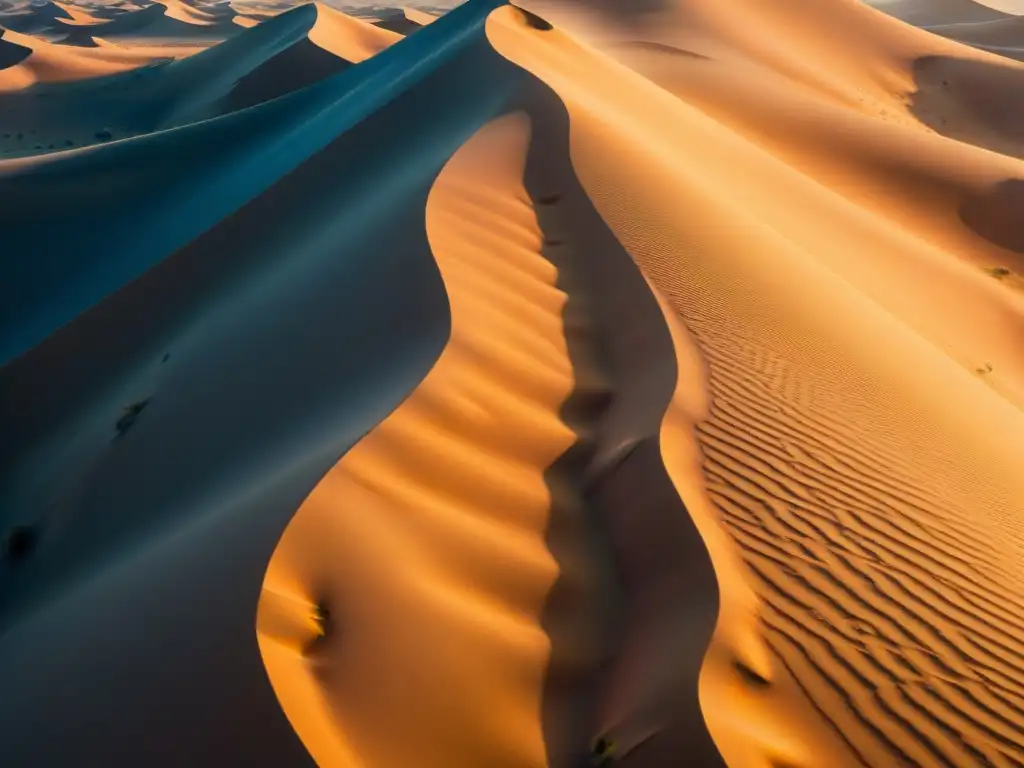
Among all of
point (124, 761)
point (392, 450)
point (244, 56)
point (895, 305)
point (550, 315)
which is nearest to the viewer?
point (124, 761)

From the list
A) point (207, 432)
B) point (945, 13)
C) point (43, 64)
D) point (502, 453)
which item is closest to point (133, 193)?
point (207, 432)

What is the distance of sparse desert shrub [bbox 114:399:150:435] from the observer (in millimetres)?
5734

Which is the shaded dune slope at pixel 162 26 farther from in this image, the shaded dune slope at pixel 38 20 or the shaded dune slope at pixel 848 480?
the shaded dune slope at pixel 848 480

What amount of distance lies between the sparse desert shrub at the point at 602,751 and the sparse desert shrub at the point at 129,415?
4.19 metres

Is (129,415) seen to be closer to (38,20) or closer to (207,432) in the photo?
(207,432)

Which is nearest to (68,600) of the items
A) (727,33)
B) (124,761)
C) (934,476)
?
(124,761)

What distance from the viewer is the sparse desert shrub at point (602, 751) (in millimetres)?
2740

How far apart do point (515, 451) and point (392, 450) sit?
26.7 inches

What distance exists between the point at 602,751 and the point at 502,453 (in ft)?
5.67

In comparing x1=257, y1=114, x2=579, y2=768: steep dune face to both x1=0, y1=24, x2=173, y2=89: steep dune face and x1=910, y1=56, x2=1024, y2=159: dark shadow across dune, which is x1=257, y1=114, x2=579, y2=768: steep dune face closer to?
x1=910, y1=56, x2=1024, y2=159: dark shadow across dune

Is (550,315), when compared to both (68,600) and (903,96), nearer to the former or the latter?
(68,600)

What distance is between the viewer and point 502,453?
4.23m

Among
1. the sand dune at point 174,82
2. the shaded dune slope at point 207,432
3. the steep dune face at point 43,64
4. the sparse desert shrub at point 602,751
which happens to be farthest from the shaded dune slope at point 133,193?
the steep dune face at point 43,64

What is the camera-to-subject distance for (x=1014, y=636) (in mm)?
3332
